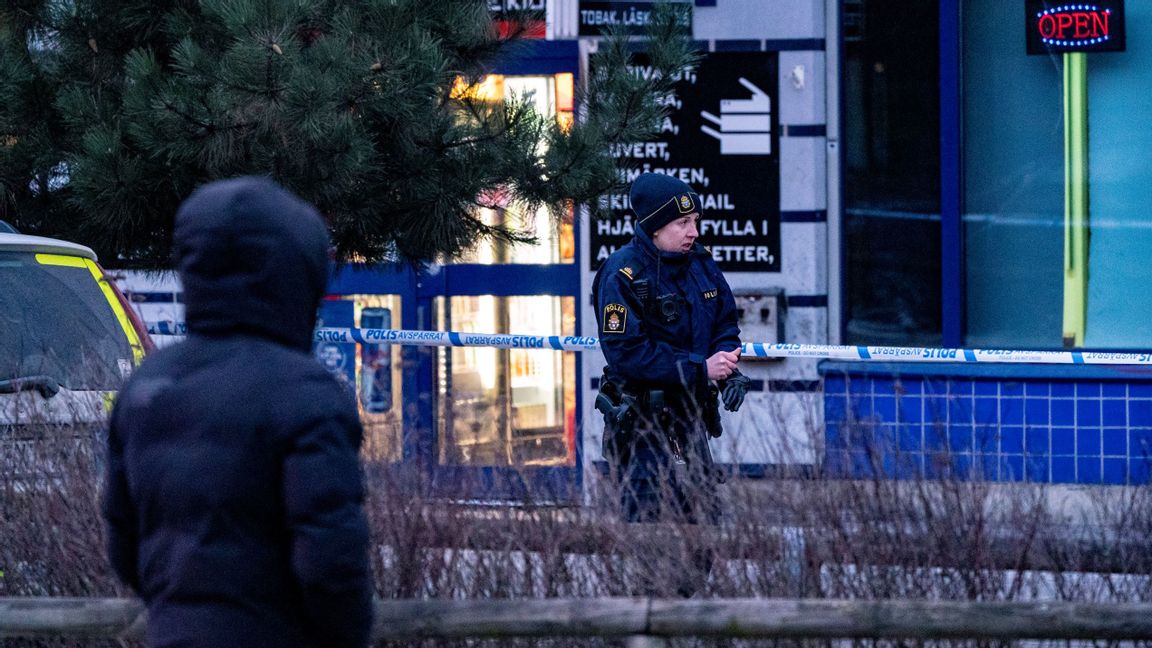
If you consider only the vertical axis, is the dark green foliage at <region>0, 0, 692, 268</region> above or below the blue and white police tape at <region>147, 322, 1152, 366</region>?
above

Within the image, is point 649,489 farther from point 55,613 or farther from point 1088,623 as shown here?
point 55,613

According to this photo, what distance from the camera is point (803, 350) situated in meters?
8.94

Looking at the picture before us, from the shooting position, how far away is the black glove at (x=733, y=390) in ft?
18.6

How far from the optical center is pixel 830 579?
4.39 meters

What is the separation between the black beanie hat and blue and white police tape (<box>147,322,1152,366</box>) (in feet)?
10.1

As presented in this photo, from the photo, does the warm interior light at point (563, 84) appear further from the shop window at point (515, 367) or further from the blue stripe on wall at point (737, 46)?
the shop window at point (515, 367)

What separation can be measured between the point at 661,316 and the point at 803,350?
133 inches

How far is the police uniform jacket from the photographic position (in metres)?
5.61

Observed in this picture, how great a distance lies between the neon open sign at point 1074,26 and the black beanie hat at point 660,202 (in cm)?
485

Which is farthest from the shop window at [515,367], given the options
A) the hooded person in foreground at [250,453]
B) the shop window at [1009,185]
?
the hooded person in foreground at [250,453]

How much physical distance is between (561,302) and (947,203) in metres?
2.56

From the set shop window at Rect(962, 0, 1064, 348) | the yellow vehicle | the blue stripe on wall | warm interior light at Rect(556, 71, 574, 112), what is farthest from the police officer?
shop window at Rect(962, 0, 1064, 348)

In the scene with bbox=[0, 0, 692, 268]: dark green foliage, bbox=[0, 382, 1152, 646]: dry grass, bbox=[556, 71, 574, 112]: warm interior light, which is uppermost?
bbox=[556, 71, 574, 112]: warm interior light

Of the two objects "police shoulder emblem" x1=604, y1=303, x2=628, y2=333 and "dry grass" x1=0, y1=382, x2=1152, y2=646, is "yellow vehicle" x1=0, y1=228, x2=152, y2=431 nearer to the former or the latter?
"dry grass" x1=0, y1=382, x2=1152, y2=646
